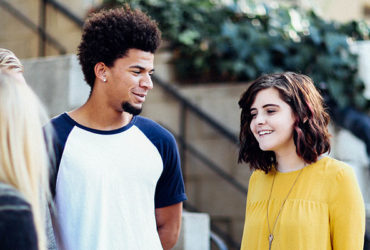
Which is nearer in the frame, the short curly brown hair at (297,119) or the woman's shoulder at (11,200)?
the woman's shoulder at (11,200)

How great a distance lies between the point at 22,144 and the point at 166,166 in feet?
4.13

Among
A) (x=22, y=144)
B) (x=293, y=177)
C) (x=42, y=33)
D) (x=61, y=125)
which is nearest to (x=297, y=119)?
(x=293, y=177)

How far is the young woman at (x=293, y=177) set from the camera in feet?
8.65

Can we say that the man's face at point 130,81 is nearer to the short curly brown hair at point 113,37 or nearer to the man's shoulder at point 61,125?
the short curly brown hair at point 113,37

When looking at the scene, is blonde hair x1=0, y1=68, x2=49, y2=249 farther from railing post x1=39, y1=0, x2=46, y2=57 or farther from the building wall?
railing post x1=39, y1=0, x2=46, y2=57

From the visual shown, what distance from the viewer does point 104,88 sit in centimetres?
295

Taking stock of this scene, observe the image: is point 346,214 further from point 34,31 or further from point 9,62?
point 34,31

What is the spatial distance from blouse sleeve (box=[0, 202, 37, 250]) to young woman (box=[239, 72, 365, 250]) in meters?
1.38

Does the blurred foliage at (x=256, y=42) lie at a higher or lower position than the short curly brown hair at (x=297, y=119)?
higher

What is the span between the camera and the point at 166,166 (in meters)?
2.98

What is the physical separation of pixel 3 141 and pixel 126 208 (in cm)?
107

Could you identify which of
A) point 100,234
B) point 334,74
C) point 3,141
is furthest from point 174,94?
point 3,141

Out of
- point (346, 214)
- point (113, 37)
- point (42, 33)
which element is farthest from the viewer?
point (42, 33)

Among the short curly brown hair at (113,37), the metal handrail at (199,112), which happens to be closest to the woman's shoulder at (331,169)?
the short curly brown hair at (113,37)
